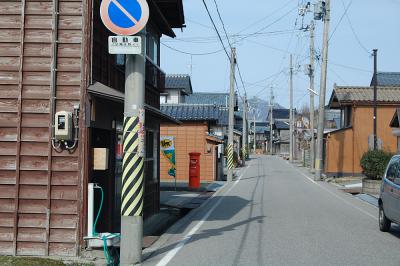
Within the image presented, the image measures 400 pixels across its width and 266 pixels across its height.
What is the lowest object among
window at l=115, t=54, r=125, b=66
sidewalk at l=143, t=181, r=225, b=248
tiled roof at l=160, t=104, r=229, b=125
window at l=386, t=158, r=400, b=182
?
sidewalk at l=143, t=181, r=225, b=248

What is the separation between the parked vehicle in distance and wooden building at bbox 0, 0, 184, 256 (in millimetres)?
6186

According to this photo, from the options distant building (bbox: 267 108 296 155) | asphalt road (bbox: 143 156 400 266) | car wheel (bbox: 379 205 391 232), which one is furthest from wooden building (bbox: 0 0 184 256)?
distant building (bbox: 267 108 296 155)

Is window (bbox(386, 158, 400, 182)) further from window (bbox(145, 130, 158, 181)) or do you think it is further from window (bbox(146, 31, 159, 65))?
window (bbox(146, 31, 159, 65))

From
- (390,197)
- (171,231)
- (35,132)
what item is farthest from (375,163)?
(35,132)

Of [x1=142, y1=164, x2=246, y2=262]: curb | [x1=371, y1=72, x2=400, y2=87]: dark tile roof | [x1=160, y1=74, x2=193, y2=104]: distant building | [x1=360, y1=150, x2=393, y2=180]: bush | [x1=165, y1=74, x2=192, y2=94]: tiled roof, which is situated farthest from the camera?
[x1=371, y1=72, x2=400, y2=87]: dark tile roof

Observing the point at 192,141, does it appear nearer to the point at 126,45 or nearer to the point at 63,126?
the point at 63,126

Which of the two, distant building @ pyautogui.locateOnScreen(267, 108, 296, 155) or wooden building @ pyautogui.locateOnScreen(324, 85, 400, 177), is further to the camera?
distant building @ pyautogui.locateOnScreen(267, 108, 296, 155)

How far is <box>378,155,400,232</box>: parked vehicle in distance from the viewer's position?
10453 mm

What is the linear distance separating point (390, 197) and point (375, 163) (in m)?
11.8

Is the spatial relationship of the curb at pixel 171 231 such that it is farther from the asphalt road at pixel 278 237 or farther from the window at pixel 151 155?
the window at pixel 151 155

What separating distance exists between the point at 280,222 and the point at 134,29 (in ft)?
22.6

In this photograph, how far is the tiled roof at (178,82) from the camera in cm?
4227

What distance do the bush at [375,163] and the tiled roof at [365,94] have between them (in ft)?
36.1

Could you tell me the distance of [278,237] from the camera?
1028 centimetres
